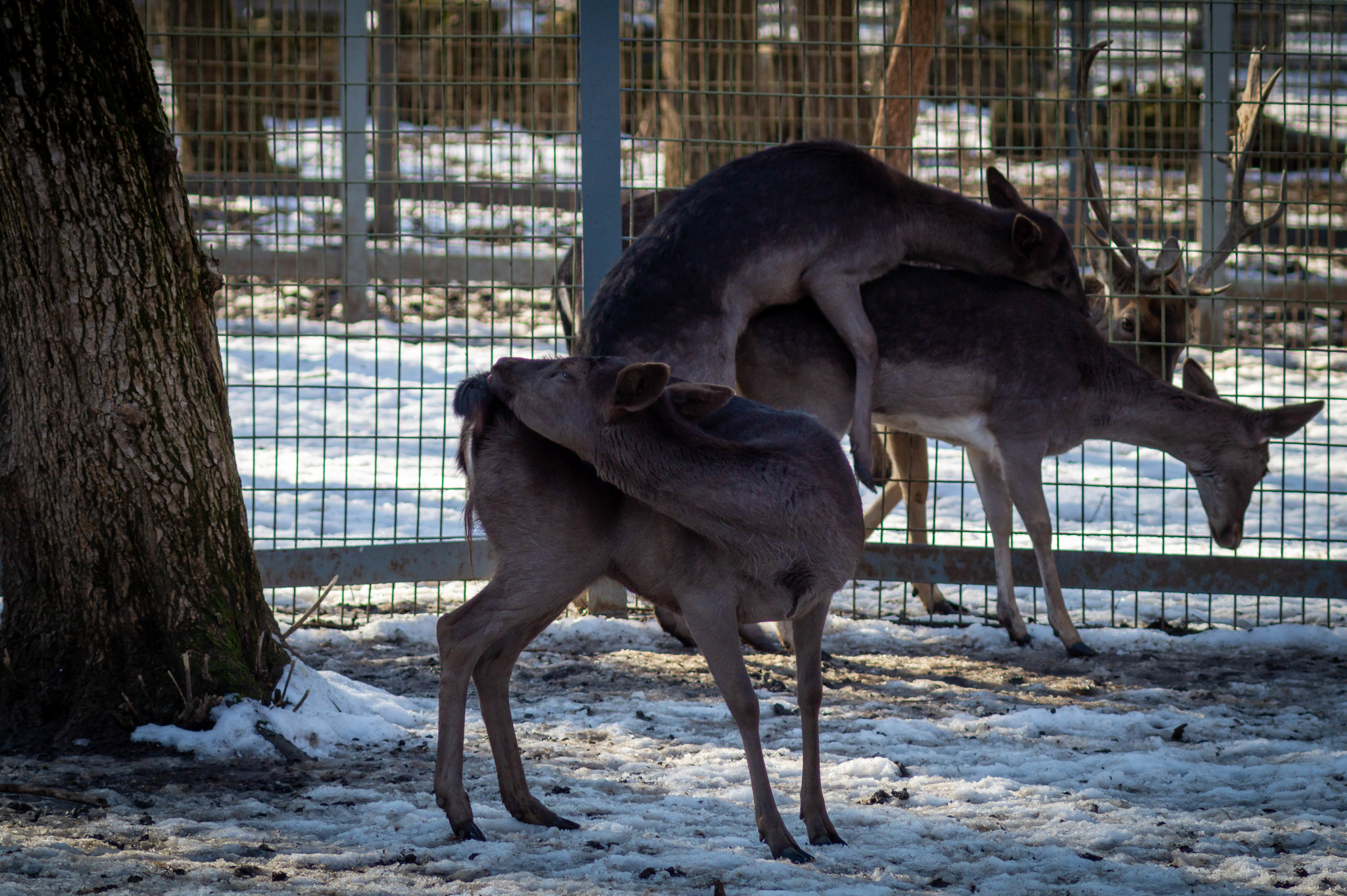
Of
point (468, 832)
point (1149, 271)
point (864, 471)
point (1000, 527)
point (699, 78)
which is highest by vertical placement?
point (699, 78)

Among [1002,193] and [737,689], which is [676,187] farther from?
[737,689]

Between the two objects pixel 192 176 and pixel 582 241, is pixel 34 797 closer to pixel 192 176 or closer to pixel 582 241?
pixel 582 241

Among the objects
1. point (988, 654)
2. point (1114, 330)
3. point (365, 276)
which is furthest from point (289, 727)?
point (365, 276)

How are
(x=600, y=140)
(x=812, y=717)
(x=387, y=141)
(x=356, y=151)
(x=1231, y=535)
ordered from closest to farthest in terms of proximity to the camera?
(x=812, y=717) → (x=600, y=140) → (x=1231, y=535) → (x=356, y=151) → (x=387, y=141)

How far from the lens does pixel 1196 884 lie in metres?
3.38

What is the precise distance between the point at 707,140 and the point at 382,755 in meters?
3.51

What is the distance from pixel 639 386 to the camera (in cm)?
366

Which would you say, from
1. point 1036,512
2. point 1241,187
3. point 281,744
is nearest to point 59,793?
point 281,744

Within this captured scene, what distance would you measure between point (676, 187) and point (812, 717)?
5592 millimetres

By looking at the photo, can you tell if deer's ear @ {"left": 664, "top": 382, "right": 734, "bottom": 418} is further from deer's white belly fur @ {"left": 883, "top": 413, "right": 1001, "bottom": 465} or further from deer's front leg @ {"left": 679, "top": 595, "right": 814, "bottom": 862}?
Result: deer's white belly fur @ {"left": 883, "top": 413, "right": 1001, "bottom": 465}

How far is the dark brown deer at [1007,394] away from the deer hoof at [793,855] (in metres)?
3.02

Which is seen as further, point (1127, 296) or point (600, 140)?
point (1127, 296)

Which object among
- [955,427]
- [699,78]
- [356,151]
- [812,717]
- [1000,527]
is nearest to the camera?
[812,717]

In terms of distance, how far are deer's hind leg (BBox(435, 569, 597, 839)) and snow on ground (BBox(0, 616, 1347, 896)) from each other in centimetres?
22
